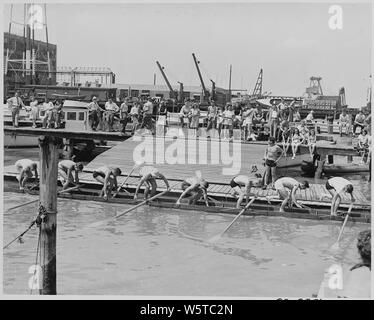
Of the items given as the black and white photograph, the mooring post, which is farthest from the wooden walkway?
the mooring post

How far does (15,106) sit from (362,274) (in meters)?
15.5

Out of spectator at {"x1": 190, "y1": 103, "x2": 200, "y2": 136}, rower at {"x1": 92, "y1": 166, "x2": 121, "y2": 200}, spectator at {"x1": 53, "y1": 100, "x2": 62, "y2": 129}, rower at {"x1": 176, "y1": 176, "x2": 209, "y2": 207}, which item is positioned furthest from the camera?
spectator at {"x1": 53, "y1": 100, "x2": 62, "y2": 129}

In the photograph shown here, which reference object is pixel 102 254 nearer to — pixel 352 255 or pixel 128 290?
pixel 128 290

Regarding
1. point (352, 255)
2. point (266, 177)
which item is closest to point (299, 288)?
point (352, 255)

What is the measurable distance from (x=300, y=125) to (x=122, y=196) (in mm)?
7296

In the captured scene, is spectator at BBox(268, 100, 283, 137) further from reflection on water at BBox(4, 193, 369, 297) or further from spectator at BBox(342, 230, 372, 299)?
spectator at BBox(342, 230, 372, 299)

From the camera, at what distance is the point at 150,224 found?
38.5ft

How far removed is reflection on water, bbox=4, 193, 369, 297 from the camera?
8086 millimetres

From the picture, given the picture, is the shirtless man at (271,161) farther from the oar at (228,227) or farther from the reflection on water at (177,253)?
the reflection on water at (177,253)

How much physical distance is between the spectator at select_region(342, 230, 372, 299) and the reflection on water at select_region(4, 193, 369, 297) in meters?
1.47

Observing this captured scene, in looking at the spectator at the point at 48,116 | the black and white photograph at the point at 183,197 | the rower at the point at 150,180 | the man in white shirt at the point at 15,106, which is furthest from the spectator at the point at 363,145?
the man in white shirt at the point at 15,106

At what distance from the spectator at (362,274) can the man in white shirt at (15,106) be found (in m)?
14.9

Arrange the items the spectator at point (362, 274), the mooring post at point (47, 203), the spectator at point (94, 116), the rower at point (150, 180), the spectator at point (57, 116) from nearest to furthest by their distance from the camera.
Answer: the spectator at point (362, 274), the mooring post at point (47, 203), the rower at point (150, 180), the spectator at point (94, 116), the spectator at point (57, 116)

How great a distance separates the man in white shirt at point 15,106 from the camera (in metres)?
19.0
